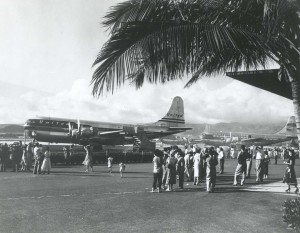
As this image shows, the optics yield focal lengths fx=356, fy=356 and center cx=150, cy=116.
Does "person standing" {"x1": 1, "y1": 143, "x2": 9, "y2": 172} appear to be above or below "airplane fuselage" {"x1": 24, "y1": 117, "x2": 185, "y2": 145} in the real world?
below

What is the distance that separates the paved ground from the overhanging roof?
10.1 feet

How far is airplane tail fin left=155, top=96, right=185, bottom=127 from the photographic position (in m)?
47.8

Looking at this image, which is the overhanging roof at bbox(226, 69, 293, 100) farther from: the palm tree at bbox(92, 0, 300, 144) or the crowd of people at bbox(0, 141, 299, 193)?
the crowd of people at bbox(0, 141, 299, 193)

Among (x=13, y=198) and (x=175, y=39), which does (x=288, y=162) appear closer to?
(x=175, y=39)

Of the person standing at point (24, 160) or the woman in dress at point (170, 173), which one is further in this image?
the person standing at point (24, 160)

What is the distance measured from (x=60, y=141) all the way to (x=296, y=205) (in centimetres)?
3162

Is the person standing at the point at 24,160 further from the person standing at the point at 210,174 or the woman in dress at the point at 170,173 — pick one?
the person standing at the point at 210,174

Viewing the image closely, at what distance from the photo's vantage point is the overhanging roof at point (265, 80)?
310 inches

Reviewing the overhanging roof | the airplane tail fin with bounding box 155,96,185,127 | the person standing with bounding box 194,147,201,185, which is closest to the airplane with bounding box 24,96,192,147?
the airplane tail fin with bounding box 155,96,185,127

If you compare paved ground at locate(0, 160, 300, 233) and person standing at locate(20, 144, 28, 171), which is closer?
paved ground at locate(0, 160, 300, 233)

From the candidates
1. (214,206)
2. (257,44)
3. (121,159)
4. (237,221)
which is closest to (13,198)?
(214,206)

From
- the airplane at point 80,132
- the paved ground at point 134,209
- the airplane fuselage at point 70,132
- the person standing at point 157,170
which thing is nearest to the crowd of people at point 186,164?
the person standing at point 157,170

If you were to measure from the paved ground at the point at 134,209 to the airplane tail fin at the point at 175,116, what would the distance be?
34.5 m

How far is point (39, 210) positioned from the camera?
853 cm
